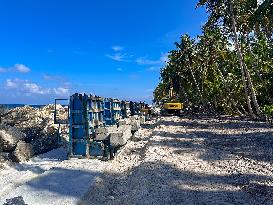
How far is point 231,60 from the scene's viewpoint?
166 feet

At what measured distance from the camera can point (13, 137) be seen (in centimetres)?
1950

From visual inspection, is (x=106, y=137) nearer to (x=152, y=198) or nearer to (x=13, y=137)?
(x=152, y=198)

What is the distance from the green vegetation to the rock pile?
16946 millimetres

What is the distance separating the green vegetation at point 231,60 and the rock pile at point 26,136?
16946 millimetres

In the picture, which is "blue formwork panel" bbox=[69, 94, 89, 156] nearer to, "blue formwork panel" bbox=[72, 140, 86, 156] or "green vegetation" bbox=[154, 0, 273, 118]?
"blue formwork panel" bbox=[72, 140, 86, 156]

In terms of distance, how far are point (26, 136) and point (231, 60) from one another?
118 feet

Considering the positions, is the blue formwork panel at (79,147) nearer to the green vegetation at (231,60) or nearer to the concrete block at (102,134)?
the concrete block at (102,134)

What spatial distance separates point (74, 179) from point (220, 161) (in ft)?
18.6

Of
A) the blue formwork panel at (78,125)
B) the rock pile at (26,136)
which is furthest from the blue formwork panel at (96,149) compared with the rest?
the rock pile at (26,136)

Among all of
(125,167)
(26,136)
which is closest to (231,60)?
(26,136)

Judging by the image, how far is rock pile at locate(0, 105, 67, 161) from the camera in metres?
18.7

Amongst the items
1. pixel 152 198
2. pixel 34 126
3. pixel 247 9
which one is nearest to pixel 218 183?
pixel 152 198

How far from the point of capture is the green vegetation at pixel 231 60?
33.7 metres

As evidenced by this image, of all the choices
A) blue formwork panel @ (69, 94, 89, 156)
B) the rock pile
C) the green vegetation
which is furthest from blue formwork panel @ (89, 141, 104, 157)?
the green vegetation
